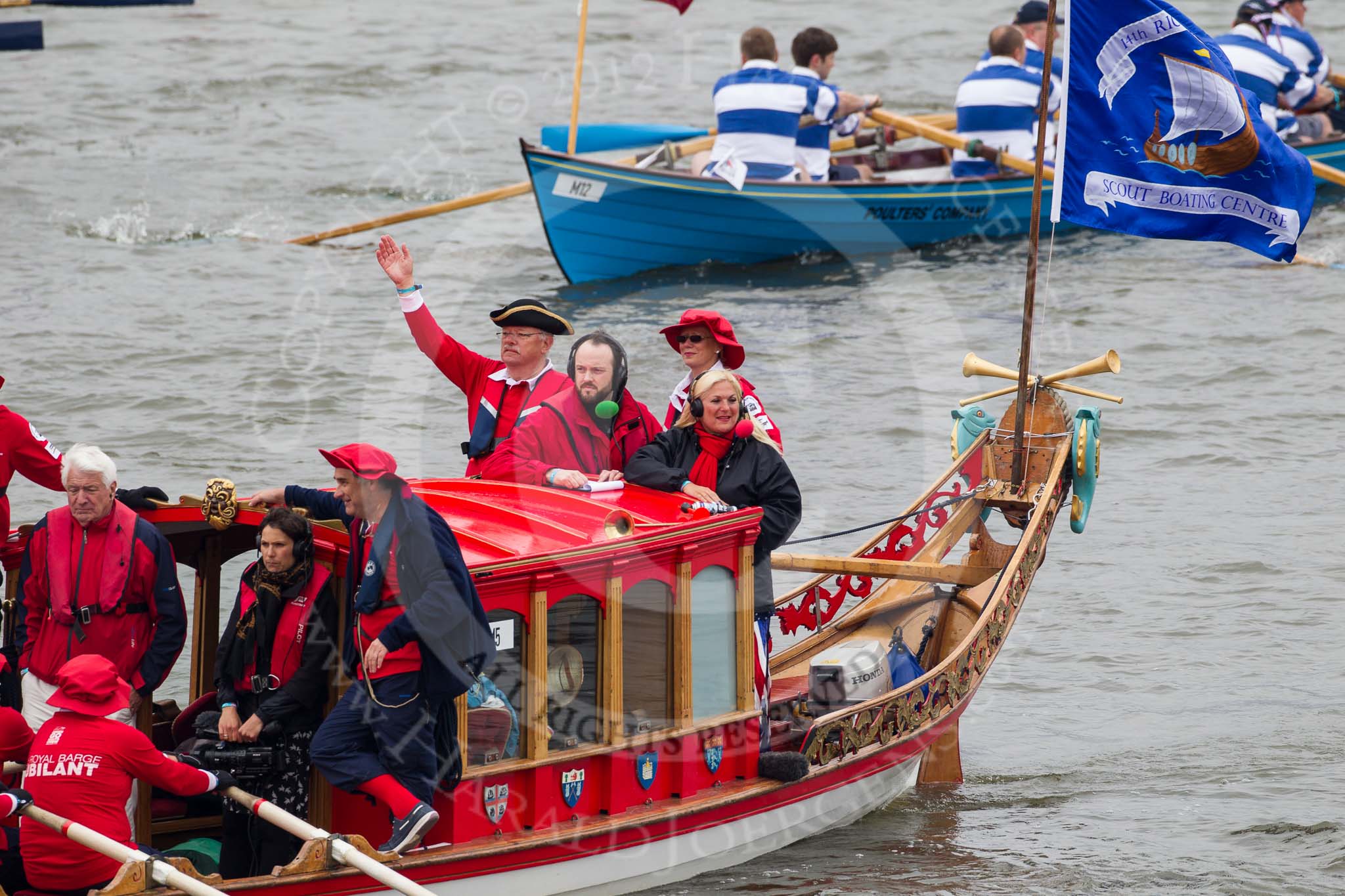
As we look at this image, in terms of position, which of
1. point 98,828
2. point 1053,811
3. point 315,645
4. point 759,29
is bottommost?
point 1053,811

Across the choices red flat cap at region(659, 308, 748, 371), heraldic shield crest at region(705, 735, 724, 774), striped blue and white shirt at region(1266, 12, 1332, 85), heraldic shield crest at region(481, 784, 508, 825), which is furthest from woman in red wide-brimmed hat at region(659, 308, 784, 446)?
striped blue and white shirt at region(1266, 12, 1332, 85)

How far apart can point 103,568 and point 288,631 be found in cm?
84

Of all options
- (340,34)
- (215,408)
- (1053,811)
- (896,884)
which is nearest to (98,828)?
(896,884)

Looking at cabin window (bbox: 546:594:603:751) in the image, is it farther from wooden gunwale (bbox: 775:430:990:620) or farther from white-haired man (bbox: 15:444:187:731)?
wooden gunwale (bbox: 775:430:990:620)

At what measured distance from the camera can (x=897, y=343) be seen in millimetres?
19812

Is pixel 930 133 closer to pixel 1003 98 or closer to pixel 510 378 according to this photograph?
pixel 1003 98

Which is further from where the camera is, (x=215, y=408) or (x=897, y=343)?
(x=897, y=343)

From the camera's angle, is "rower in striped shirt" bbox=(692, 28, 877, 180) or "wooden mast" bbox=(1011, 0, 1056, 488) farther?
"rower in striped shirt" bbox=(692, 28, 877, 180)

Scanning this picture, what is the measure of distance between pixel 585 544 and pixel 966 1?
28.8 metres

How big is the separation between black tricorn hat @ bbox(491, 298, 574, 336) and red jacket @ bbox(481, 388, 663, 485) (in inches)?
19.6

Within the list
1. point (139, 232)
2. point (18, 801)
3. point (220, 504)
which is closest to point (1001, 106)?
point (139, 232)

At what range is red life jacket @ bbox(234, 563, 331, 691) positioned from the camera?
7.50 metres

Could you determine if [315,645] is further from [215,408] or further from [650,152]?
[650,152]

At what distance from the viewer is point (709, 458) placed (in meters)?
8.56
